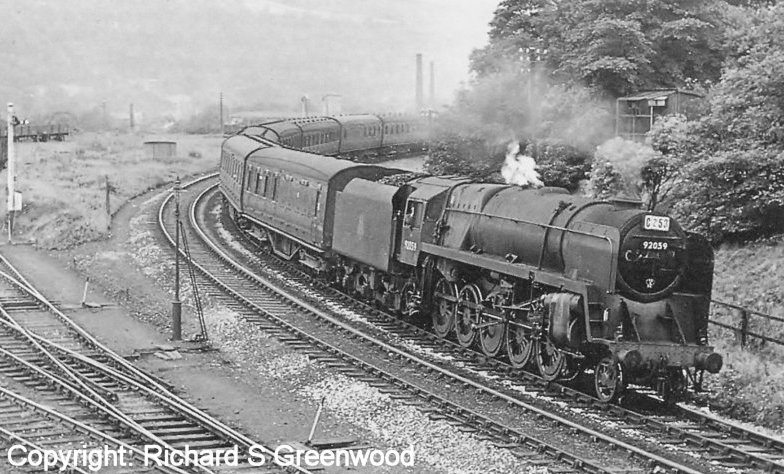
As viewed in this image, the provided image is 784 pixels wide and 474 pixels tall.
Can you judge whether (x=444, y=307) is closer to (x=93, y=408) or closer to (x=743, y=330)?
(x=743, y=330)

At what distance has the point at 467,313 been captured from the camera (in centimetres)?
1888

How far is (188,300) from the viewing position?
24047 mm

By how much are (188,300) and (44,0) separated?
127685 mm

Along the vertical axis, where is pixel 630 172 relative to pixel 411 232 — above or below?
above

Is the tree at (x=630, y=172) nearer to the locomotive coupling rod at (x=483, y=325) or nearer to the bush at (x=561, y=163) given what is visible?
the bush at (x=561, y=163)

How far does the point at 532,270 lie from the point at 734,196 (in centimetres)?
834

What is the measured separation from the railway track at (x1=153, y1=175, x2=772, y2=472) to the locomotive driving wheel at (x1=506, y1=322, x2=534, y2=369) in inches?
34.5

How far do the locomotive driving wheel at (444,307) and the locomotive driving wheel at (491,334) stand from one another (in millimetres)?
1173

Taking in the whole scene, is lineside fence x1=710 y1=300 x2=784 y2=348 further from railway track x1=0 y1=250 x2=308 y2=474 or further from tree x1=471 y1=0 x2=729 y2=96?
tree x1=471 y1=0 x2=729 y2=96

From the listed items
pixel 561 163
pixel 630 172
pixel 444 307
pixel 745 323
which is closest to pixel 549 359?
A: pixel 444 307

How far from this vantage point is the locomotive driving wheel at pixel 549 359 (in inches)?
633

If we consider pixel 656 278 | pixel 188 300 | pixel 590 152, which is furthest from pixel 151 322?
pixel 590 152

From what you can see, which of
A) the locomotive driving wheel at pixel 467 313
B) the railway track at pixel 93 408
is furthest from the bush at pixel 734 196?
the railway track at pixel 93 408

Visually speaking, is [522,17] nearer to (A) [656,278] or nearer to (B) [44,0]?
(A) [656,278]
